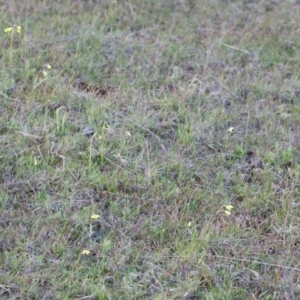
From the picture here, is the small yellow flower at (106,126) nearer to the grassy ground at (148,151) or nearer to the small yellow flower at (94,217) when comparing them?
the grassy ground at (148,151)

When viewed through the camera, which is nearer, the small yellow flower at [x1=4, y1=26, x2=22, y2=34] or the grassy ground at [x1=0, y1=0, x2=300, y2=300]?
the grassy ground at [x1=0, y1=0, x2=300, y2=300]

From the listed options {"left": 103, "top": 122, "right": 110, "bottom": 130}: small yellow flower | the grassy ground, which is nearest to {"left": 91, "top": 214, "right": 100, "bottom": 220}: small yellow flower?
the grassy ground

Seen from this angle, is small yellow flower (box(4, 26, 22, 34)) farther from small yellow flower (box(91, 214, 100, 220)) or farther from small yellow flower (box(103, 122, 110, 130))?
small yellow flower (box(91, 214, 100, 220))

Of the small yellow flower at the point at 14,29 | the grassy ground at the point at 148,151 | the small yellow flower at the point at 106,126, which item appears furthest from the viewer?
the small yellow flower at the point at 14,29

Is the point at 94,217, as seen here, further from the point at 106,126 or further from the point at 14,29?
the point at 14,29

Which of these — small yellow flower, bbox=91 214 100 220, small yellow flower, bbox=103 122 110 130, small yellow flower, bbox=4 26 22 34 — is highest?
small yellow flower, bbox=4 26 22 34

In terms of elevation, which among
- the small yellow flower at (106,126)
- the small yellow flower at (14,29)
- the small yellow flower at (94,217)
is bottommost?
the small yellow flower at (94,217)

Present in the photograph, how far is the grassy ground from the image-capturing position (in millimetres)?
3508

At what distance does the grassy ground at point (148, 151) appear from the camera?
3508mm

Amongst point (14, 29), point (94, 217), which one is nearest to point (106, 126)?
point (94, 217)

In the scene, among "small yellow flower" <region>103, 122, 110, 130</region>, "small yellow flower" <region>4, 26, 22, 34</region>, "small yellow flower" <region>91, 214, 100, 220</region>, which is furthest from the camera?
"small yellow flower" <region>4, 26, 22, 34</region>

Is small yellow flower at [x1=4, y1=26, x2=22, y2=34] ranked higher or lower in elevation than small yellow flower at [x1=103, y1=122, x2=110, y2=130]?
higher

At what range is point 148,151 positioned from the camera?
171 inches

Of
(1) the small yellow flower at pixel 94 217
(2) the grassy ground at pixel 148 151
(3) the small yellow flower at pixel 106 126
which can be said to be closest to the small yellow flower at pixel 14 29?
(2) the grassy ground at pixel 148 151
